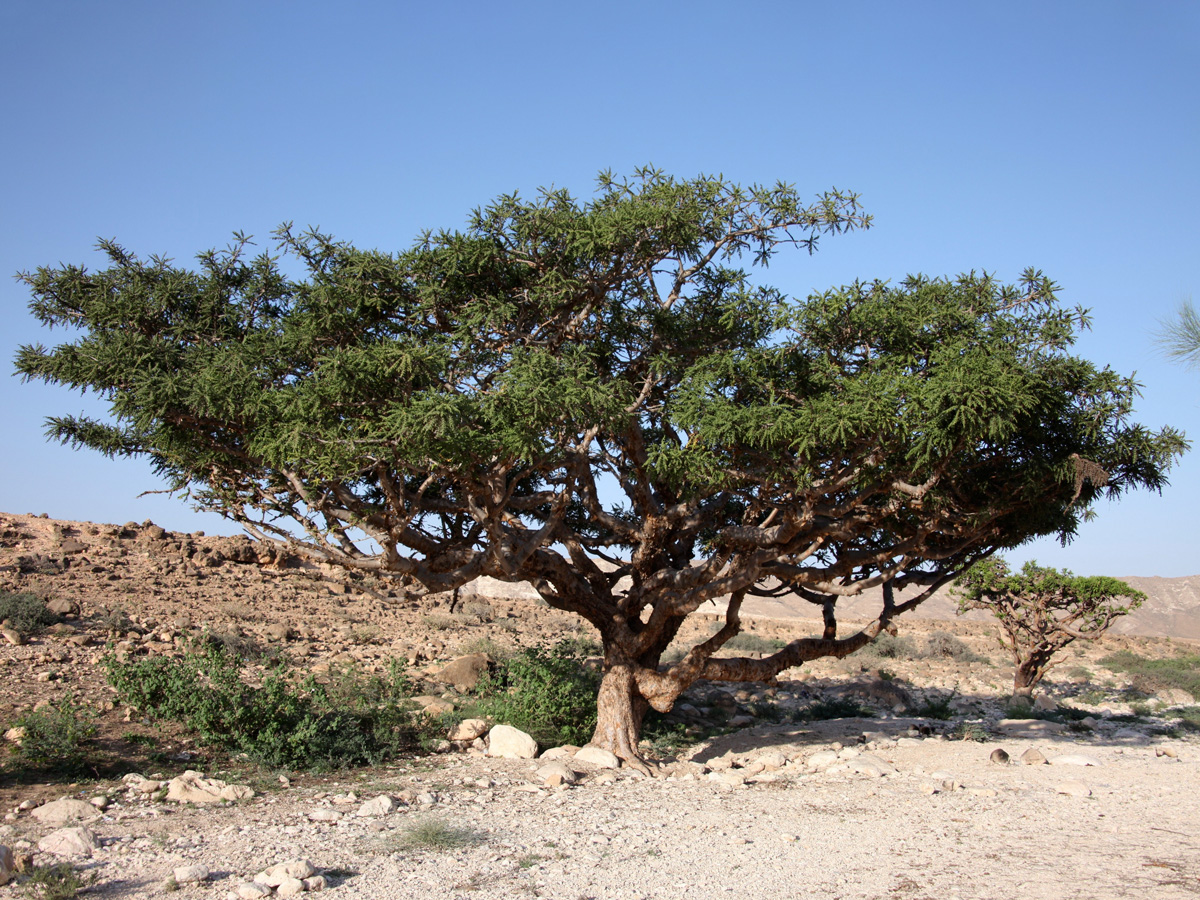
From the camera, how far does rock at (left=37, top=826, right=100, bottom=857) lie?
6234mm

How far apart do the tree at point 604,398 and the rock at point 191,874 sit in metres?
3.63

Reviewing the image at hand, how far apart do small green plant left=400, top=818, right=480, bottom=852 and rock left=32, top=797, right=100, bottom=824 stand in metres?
2.70

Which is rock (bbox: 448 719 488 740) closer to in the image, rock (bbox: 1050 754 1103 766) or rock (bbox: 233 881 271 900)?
rock (bbox: 233 881 271 900)

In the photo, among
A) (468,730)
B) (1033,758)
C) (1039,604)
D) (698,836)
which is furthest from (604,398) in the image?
(1039,604)

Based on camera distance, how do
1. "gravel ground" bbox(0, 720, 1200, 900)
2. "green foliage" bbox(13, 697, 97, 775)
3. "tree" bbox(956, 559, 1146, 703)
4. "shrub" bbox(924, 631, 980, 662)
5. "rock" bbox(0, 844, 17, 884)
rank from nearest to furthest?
"rock" bbox(0, 844, 17, 884), "gravel ground" bbox(0, 720, 1200, 900), "green foliage" bbox(13, 697, 97, 775), "tree" bbox(956, 559, 1146, 703), "shrub" bbox(924, 631, 980, 662)

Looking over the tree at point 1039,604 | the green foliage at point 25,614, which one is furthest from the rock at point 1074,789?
the green foliage at point 25,614

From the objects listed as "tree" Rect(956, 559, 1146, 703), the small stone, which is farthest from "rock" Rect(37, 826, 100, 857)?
"tree" Rect(956, 559, 1146, 703)

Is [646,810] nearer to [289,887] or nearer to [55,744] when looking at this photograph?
[289,887]

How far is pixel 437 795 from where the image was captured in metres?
8.79

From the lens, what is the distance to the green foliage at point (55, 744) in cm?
876

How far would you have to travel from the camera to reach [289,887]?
5.59 metres

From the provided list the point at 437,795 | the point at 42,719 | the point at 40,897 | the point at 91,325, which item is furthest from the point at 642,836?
the point at 91,325

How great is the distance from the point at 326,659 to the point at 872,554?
11.3m

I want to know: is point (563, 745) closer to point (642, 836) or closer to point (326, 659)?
point (642, 836)
